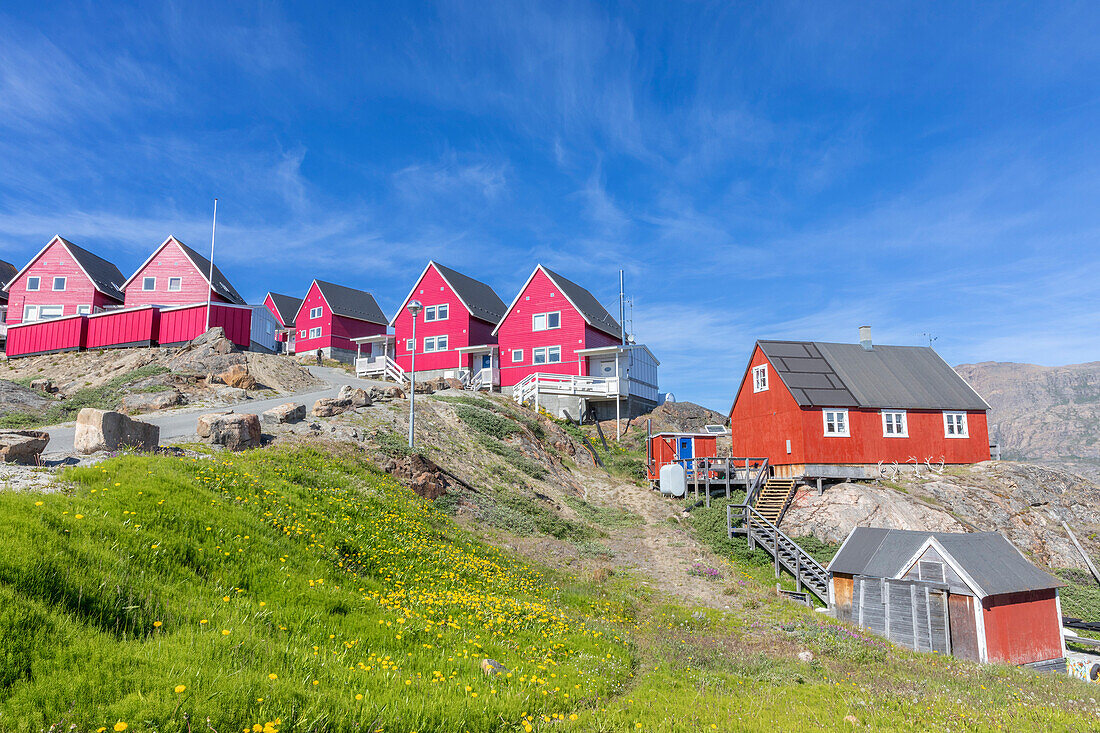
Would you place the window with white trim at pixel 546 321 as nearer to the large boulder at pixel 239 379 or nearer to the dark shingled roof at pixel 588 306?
the dark shingled roof at pixel 588 306

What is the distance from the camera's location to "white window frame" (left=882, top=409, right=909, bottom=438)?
30.1 m

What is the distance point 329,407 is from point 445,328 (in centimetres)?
A: 2668

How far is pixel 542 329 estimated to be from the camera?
47.5 metres

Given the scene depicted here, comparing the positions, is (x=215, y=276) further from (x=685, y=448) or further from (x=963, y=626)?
(x=963, y=626)

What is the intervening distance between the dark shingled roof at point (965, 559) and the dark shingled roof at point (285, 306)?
67161mm

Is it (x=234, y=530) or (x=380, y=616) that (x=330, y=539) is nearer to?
(x=234, y=530)

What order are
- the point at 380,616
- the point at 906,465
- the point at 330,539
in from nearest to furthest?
the point at 380,616 < the point at 330,539 < the point at 906,465

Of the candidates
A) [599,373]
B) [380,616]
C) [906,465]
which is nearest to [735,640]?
[380,616]

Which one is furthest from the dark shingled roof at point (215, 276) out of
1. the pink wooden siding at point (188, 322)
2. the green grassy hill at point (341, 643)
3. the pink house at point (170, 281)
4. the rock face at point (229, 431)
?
the green grassy hill at point (341, 643)

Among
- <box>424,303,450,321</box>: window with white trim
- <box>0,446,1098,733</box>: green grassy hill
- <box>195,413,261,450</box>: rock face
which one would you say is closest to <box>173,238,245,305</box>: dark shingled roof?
<box>424,303,450,321</box>: window with white trim

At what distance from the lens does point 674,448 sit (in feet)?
115

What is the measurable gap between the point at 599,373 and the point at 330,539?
116 feet

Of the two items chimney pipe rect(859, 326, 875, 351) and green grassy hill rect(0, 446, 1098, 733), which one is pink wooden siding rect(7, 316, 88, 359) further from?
chimney pipe rect(859, 326, 875, 351)

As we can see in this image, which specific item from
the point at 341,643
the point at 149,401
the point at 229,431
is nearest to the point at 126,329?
the point at 149,401
